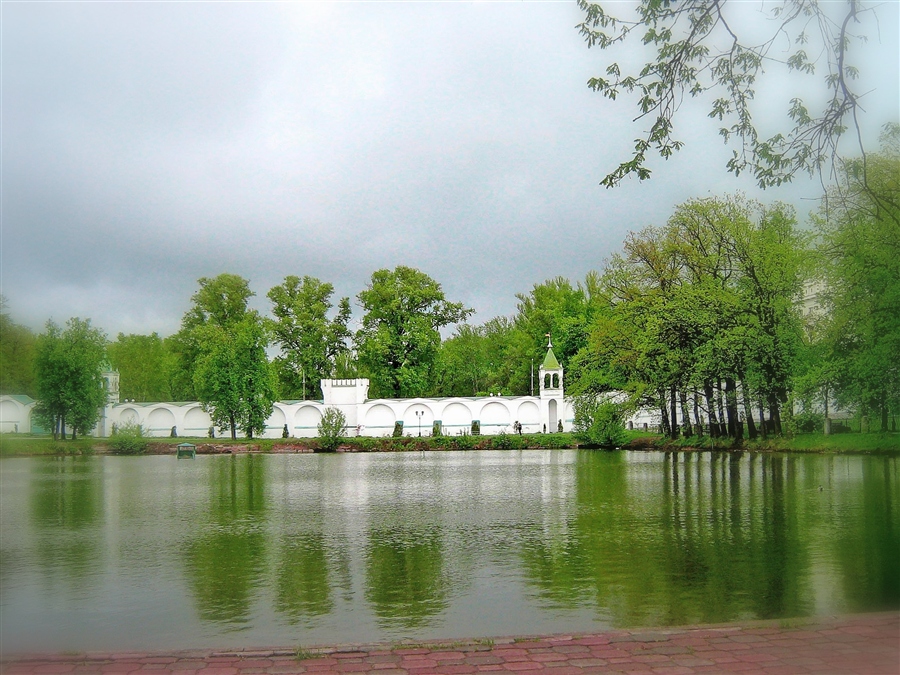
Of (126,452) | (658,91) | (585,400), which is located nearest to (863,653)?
(658,91)

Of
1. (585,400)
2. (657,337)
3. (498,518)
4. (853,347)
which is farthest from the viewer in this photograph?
(585,400)

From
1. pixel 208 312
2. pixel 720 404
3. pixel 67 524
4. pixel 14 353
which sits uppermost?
pixel 208 312

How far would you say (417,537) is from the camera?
1125 cm

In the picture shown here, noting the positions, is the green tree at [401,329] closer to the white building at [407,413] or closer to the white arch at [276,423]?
the white building at [407,413]

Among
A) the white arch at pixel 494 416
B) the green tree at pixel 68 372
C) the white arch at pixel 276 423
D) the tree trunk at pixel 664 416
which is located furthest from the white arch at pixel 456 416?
the green tree at pixel 68 372

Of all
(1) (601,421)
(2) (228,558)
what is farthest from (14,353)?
(1) (601,421)

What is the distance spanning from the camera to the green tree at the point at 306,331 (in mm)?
61656

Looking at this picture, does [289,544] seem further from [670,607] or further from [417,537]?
[670,607]

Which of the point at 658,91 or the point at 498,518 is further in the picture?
the point at 498,518

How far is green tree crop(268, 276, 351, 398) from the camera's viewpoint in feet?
202

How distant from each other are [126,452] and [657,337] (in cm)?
2979

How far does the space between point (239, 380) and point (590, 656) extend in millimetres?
45381

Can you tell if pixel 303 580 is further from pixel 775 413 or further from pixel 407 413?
pixel 407 413

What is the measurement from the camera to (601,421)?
132 ft
